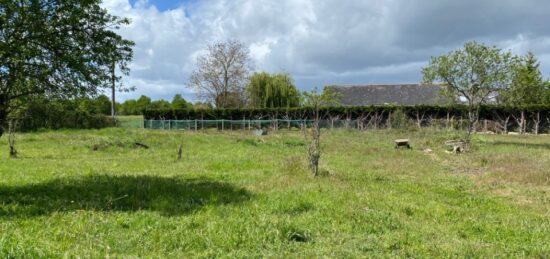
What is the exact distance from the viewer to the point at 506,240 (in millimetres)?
7219

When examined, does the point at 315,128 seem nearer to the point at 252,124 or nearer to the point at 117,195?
the point at 117,195

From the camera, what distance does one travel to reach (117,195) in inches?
415

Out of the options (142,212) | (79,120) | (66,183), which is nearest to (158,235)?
(142,212)

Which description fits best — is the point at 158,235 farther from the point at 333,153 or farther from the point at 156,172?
the point at 333,153

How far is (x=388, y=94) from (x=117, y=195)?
4860 centimetres

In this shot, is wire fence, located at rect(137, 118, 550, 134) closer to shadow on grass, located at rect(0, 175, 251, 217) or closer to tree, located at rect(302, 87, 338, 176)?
tree, located at rect(302, 87, 338, 176)

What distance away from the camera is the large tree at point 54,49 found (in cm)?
1007

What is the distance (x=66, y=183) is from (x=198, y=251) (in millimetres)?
7296

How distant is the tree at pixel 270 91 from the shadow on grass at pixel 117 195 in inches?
1702

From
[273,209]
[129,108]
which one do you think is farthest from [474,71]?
[129,108]

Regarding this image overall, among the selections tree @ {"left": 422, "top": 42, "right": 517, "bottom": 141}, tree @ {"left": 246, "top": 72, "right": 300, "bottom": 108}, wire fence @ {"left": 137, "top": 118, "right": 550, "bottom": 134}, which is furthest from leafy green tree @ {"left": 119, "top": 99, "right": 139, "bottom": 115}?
tree @ {"left": 422, "top": 42, "right": 517, "bottom": 141}

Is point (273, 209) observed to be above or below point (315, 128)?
below

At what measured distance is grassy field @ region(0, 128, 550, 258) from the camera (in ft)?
21.4

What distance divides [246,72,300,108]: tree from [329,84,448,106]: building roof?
19.1 ft
